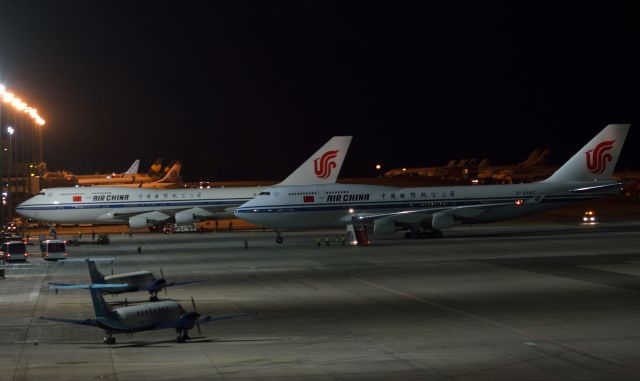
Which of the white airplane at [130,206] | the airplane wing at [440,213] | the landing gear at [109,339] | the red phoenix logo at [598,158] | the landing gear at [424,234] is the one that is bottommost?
the landing gear at [109,339]

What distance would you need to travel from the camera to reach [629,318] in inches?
1047

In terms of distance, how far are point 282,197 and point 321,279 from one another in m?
25.4

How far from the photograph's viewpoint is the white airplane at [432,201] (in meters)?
61.2

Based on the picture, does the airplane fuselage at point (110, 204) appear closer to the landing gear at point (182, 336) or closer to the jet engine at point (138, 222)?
the jet engine at point (138, 222)

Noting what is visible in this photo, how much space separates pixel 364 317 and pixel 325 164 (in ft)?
180

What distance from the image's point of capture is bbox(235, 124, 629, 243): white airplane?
61188mm

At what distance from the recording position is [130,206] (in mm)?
77438

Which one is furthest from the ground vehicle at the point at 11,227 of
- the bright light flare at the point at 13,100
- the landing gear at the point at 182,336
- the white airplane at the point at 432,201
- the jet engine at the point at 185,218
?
the landing gear at the point at 182,336

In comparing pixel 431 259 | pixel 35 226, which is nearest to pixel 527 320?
pixel 431 259

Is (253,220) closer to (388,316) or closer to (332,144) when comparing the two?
(332,144)

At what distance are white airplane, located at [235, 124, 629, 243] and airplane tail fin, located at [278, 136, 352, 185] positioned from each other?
56.4 ft

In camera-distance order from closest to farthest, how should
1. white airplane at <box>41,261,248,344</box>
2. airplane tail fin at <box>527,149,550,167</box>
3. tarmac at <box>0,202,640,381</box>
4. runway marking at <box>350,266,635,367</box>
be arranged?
tarmac at <box>0,202,640,381</box>
runway marking at <box>350,266,635,367</box>
white airplane at <box>41,261,248,344</box>
airplane tail fin at <box>527,149,550,167</box>

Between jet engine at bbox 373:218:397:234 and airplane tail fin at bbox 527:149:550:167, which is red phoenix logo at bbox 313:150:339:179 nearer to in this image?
jet engine at bbox 373:218:397:234

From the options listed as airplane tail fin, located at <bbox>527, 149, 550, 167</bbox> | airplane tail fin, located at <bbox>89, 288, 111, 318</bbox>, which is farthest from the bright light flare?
airplane tail fin, located at <bbox>527, 149, 550, 167</bbox>
